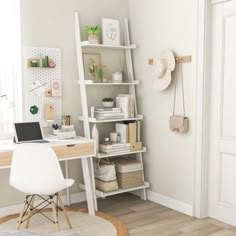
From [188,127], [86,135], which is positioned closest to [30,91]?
[86,135]

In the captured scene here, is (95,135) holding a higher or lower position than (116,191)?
higher

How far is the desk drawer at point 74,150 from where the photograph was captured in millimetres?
3410

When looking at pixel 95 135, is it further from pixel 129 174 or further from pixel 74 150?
pixel 129 174

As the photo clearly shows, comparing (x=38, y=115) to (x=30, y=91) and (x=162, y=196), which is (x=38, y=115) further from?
(x=162, y=196)

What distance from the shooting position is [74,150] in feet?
11.5

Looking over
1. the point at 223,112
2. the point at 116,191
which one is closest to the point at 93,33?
the point at 223,112

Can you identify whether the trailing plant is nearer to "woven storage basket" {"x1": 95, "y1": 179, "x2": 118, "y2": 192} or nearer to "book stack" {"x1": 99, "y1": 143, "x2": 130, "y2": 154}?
"book stack" {"x1": 99, "y1": 143, "x2": 130, "y2": 154}

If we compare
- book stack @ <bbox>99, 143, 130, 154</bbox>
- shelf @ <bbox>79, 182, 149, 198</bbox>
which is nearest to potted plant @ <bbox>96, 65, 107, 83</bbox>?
book stack @ <bbox>99, 143, 130, 154</bbox>

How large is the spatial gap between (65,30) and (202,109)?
64.9 inches

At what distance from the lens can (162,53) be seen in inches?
153

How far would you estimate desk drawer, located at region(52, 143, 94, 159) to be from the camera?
3410 millimetres

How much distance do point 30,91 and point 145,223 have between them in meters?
1.72

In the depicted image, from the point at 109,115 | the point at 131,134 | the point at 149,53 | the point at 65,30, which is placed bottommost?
the point at 131,134

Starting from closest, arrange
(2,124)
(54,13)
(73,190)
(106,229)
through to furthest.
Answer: (106,229)
(2,124)
(54,13)
(73,190)
